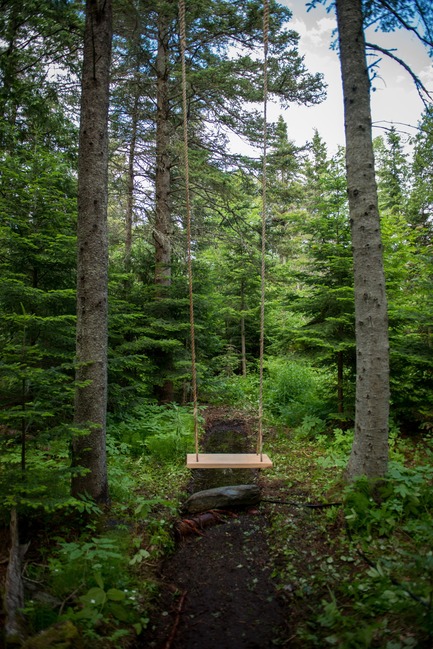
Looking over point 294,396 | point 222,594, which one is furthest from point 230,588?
point 294,396

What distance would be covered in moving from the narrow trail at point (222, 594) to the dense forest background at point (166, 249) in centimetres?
118

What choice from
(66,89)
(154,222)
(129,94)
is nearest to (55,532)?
(66,89)

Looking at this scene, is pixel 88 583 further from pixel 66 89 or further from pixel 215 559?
pixel 66 89

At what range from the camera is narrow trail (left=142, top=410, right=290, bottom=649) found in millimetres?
2574

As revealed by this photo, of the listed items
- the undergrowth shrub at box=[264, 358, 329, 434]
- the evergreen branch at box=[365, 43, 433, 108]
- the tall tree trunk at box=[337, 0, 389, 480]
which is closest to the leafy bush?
the undergrowth shrub at box=[264, 358, 329, 434]

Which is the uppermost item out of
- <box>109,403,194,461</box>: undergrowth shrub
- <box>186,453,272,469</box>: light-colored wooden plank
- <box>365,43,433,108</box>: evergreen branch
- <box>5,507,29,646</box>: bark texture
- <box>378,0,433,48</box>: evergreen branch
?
<box>378,0,433,48</box>: evergreen branch

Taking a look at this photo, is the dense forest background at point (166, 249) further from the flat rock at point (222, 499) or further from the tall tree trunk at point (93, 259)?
the flat rock at point (222, 499)

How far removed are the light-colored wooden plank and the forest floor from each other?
2.29 feet

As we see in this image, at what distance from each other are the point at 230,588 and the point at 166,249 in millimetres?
7041

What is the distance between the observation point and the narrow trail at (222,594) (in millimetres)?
2574

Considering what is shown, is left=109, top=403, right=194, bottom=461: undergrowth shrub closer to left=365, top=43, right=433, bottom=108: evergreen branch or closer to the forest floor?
the forest floor

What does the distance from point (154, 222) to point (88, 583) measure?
848 cm

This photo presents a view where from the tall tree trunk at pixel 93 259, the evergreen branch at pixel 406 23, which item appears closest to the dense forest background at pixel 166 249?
the tall tree trunk at pixel 93 259

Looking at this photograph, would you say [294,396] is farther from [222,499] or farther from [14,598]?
[14,598]
